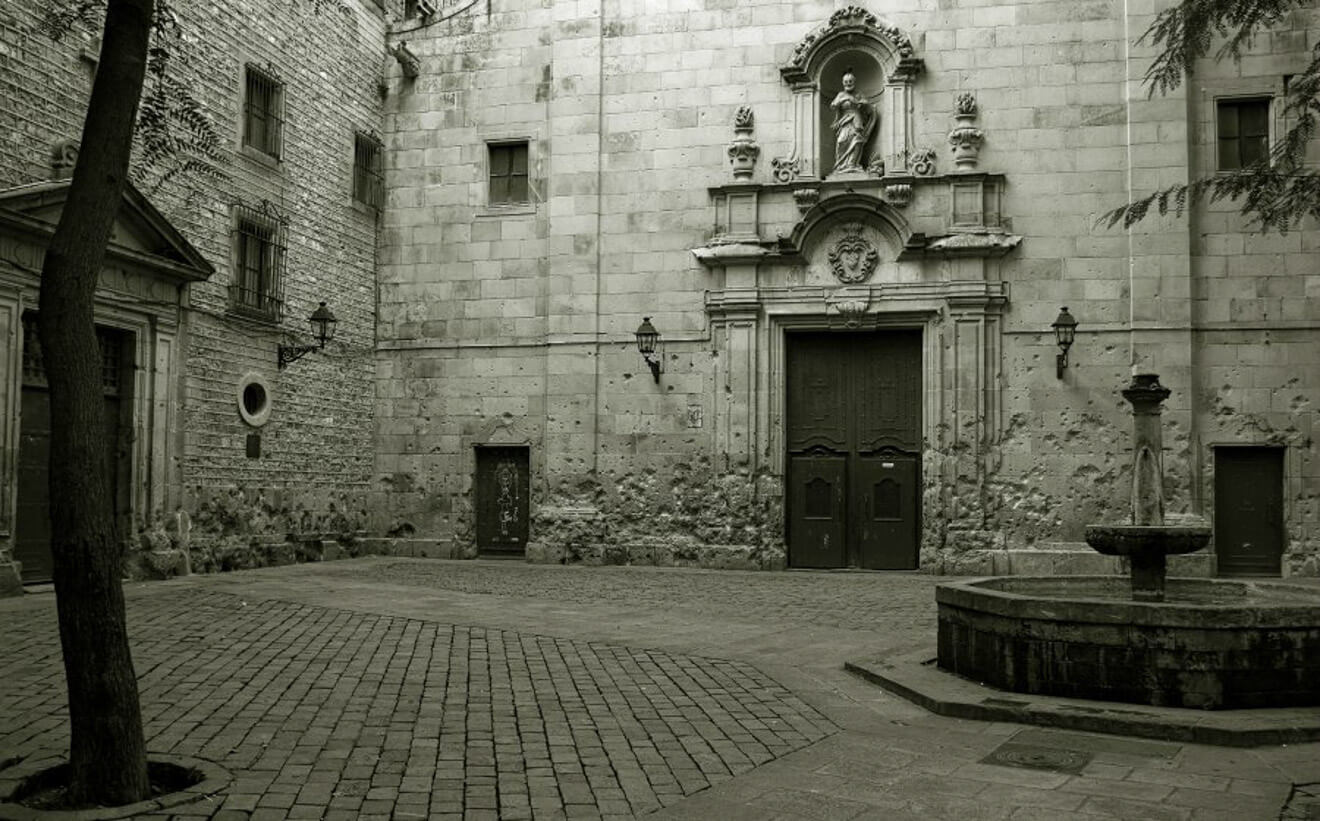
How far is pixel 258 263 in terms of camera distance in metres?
16.8

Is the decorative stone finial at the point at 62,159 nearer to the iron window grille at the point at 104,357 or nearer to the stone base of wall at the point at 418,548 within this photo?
the iron window grille at the point at 104,357

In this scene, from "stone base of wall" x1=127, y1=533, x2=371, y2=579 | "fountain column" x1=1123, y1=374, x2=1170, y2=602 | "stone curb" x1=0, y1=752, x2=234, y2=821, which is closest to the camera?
"stone curb" x1=0, y1=752, x2=234, y2=821

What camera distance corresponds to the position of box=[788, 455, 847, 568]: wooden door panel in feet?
58.3

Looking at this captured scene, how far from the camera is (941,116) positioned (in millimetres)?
17688

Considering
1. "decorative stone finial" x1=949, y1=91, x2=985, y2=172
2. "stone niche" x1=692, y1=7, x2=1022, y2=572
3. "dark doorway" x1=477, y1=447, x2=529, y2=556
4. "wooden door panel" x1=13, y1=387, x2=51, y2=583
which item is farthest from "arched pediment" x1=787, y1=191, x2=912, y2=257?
"wooden door panel" x1=13, y1=387, x2=51, y2=583

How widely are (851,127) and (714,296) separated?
3.37 metres

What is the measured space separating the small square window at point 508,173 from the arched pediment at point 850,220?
495cm

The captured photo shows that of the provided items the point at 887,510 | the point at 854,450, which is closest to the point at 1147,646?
the point at 887,510

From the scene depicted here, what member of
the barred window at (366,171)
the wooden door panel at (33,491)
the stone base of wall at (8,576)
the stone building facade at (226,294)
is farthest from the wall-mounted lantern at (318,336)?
the stone base of wall at (8,576)

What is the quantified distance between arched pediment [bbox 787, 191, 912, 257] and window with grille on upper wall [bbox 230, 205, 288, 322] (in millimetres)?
7768

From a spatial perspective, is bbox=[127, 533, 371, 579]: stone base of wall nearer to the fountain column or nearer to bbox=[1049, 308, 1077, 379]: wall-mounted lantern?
the fountain column

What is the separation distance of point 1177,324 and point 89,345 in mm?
15329

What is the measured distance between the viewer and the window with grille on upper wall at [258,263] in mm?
16250

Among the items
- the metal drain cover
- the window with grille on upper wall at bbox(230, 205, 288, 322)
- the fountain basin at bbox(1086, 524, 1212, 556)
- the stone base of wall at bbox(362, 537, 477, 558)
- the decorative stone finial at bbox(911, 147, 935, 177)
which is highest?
the decorative stone finial at bbox(911, 147, 935, 177)
